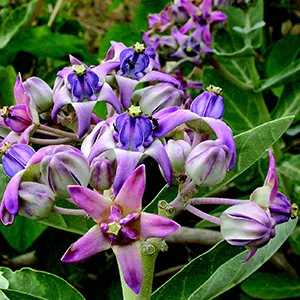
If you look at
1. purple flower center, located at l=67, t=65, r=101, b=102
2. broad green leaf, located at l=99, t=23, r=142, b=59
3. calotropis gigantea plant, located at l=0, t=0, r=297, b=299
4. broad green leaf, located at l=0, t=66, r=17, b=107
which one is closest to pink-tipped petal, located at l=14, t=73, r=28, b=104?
calotropis gigantea plant, located at l=0, t=0, r=297, b=299

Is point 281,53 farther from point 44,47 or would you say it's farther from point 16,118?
point 16,118

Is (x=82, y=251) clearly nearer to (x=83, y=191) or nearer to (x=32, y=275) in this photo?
(x=83, y=191)

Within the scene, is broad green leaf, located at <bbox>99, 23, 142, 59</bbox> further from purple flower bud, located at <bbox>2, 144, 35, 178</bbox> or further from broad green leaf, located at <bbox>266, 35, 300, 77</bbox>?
purple flower bud, located at <bbox>2, 144, 35, 178</bbox>

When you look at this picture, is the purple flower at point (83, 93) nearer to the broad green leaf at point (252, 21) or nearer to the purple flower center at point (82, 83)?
→ the purple flower center at point (82, 83)

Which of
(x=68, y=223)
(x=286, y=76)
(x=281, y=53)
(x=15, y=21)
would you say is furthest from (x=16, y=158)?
(x=281, y=53)

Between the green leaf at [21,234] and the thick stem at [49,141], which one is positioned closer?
the thick stem at [49,141]

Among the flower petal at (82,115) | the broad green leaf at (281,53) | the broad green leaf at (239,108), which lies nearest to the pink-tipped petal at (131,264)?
the flower petal at (82,115)

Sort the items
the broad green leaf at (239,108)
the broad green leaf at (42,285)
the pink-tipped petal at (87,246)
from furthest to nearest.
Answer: the broad green leaf at (239,108) < the broad green leaf at (42,285) < the pink-tipped petal at (87,246)
